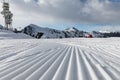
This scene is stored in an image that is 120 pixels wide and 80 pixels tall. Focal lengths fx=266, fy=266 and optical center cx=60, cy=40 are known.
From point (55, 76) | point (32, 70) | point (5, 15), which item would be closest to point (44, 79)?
point (55, 76)

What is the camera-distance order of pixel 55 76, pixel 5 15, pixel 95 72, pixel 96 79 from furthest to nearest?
pixel 5 15
pixel 95 72
pixel 55 76
pixel 96 79

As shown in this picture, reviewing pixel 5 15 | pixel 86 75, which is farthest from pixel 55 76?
pixel 5 15

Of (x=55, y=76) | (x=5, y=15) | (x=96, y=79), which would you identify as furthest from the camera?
(x=5, y=15)

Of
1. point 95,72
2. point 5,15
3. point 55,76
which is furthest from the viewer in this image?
point 5,15

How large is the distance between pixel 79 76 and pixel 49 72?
1.00 meters

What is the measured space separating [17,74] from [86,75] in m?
1.91

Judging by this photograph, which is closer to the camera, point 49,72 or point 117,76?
point 117,76

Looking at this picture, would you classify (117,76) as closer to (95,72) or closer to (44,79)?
(95,72)

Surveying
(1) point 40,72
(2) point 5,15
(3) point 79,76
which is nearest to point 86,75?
(3) point 79,76

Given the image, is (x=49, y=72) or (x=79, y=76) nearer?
(x=79, y=76)

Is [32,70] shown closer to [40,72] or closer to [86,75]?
[40,72]

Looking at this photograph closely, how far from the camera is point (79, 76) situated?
7.00 metres

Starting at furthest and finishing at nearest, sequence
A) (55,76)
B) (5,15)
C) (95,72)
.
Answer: (5,15), (95,72), (55,76)

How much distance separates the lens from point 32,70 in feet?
26.3
